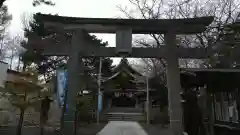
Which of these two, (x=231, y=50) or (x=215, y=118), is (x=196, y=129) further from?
(x=231, y=50)

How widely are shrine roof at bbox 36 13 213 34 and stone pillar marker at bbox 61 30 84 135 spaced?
0.54m

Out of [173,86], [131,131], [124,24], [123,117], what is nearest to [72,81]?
[124,24]

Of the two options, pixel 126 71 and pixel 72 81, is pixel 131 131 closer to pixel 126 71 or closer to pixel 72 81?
pixel 72 81

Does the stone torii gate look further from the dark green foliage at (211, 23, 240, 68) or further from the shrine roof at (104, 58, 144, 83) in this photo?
the shrine roof at (104, 58, 144, 83)

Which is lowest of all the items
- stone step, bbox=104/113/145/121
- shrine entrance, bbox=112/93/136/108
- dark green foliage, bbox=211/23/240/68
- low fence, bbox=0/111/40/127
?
stone step, bbox=104/113/145/121

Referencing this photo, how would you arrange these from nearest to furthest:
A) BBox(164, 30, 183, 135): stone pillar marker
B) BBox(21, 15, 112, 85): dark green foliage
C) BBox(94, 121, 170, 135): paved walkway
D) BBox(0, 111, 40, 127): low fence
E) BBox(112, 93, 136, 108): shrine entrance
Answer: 1. BBox(164, 30, 183, 135): stone pillar marker
2. BBox(94, 121, 170, 135): paved walkway
3. BBox(0, 111, 40, 127): low fence
4. BBox(21, 15, 112, 85): dark green foliage
5. BBox(112, 93, 136, 108): shrine entrance

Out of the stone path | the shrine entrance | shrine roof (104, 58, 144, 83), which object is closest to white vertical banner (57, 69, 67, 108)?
the stone path

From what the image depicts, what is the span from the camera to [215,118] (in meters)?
13.4

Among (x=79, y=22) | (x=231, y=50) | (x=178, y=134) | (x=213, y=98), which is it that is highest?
(x=79, y=22)

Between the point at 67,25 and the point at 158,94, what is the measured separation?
81.0 feet

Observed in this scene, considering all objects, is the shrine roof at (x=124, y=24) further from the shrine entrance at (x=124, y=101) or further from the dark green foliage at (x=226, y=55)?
the shrine entrance at (x=124, y=101)

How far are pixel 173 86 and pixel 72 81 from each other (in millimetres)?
4593

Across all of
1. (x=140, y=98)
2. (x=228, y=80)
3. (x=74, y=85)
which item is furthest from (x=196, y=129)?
(x=140, y=98)

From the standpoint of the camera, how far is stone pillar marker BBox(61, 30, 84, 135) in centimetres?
1105
